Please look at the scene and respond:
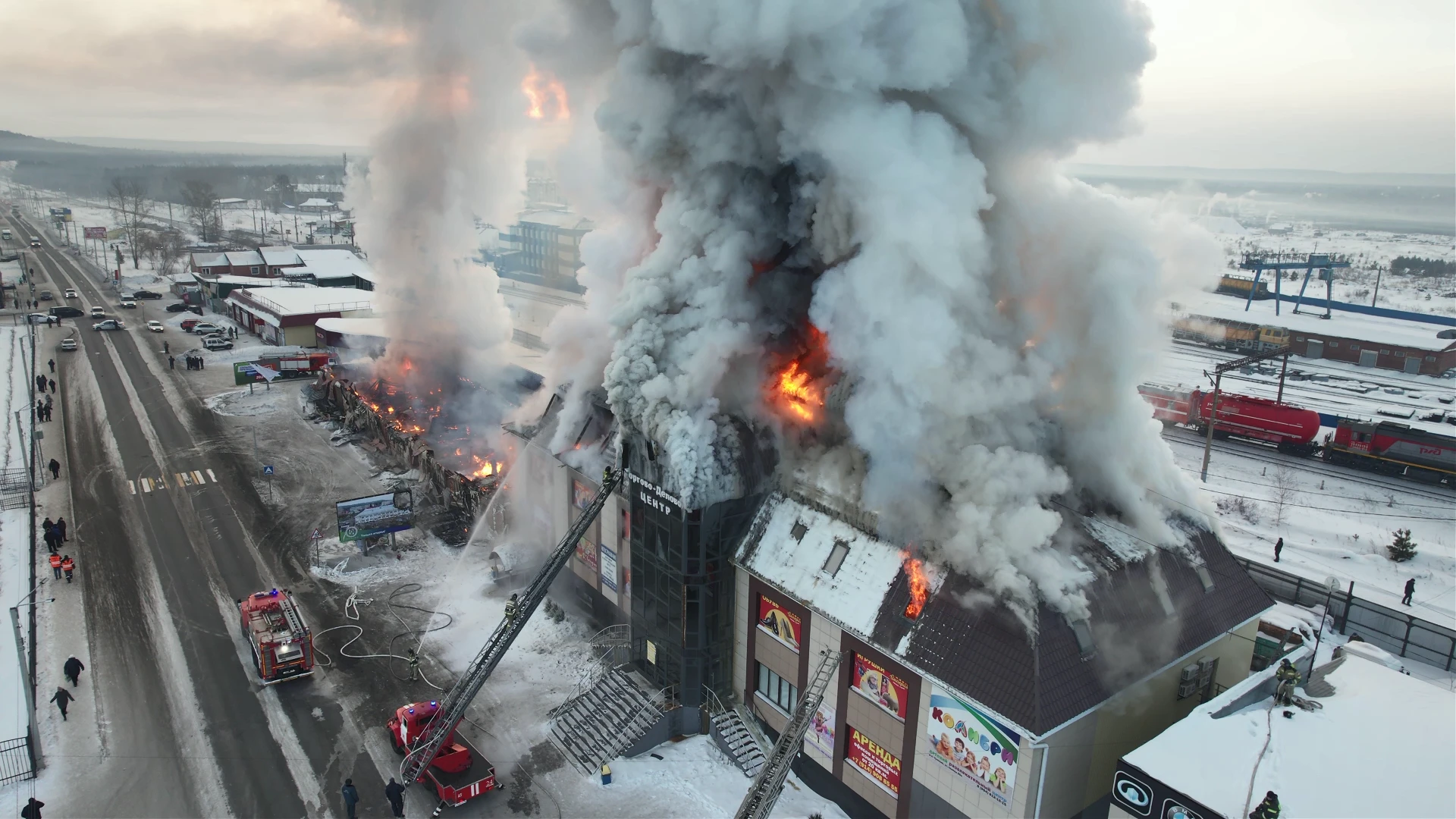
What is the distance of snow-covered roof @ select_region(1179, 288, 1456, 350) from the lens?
73.4m

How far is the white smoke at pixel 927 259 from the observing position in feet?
67.5

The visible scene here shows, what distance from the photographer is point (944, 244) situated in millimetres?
20484

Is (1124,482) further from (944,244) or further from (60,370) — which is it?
(60,370)

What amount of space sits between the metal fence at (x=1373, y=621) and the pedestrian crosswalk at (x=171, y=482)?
141 feet

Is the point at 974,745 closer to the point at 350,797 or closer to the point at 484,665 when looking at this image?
the point at 484,665

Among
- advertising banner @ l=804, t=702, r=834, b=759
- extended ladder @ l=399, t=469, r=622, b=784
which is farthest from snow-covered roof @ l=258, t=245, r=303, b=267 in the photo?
advertising banner @ l=804, t=702, r=834, b=759

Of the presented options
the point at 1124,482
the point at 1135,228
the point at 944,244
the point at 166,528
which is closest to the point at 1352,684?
the point at 1124,482

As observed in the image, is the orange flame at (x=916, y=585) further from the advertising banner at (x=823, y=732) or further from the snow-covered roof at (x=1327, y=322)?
the snow-covered roof at (x=1327, y=322)

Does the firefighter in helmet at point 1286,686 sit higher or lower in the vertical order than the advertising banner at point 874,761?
higher

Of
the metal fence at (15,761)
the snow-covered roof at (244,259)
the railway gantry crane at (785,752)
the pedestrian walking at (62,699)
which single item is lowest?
the metal fence at (15,761)

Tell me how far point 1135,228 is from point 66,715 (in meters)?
31.5

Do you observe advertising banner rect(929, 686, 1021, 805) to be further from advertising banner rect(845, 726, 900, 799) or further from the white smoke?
the white smoke

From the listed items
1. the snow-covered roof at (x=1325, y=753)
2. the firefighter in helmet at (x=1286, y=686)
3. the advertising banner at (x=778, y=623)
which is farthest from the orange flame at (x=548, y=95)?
the firefighter in helmet at (x=1286, y=686)

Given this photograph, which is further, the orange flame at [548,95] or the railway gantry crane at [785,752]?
the orange flame at [548,95]
